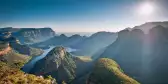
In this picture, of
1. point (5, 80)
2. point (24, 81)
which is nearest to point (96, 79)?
point (24, 81)

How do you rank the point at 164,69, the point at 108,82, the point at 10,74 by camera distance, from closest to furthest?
the point at 108,82 < the point at 10,74 < the point at 164,69

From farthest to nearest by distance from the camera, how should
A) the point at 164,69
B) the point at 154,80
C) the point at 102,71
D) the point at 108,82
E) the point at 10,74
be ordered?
1. the point at 164,69
2. the point at 154,80
3. the point at 10,74
4. the point at 102,71
5. the point at 108,82

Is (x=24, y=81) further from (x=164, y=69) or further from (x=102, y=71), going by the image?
(x=164, y=69)

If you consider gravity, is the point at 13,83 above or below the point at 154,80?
above

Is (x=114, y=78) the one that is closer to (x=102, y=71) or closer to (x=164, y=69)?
(x=102, y=71)

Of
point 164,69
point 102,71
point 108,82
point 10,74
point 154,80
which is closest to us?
point 108,82

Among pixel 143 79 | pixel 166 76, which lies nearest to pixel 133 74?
pixel 143 79

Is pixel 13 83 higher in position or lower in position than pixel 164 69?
higher

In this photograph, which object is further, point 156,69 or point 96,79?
point 156,69

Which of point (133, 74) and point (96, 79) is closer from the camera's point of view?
point (96, 79)
